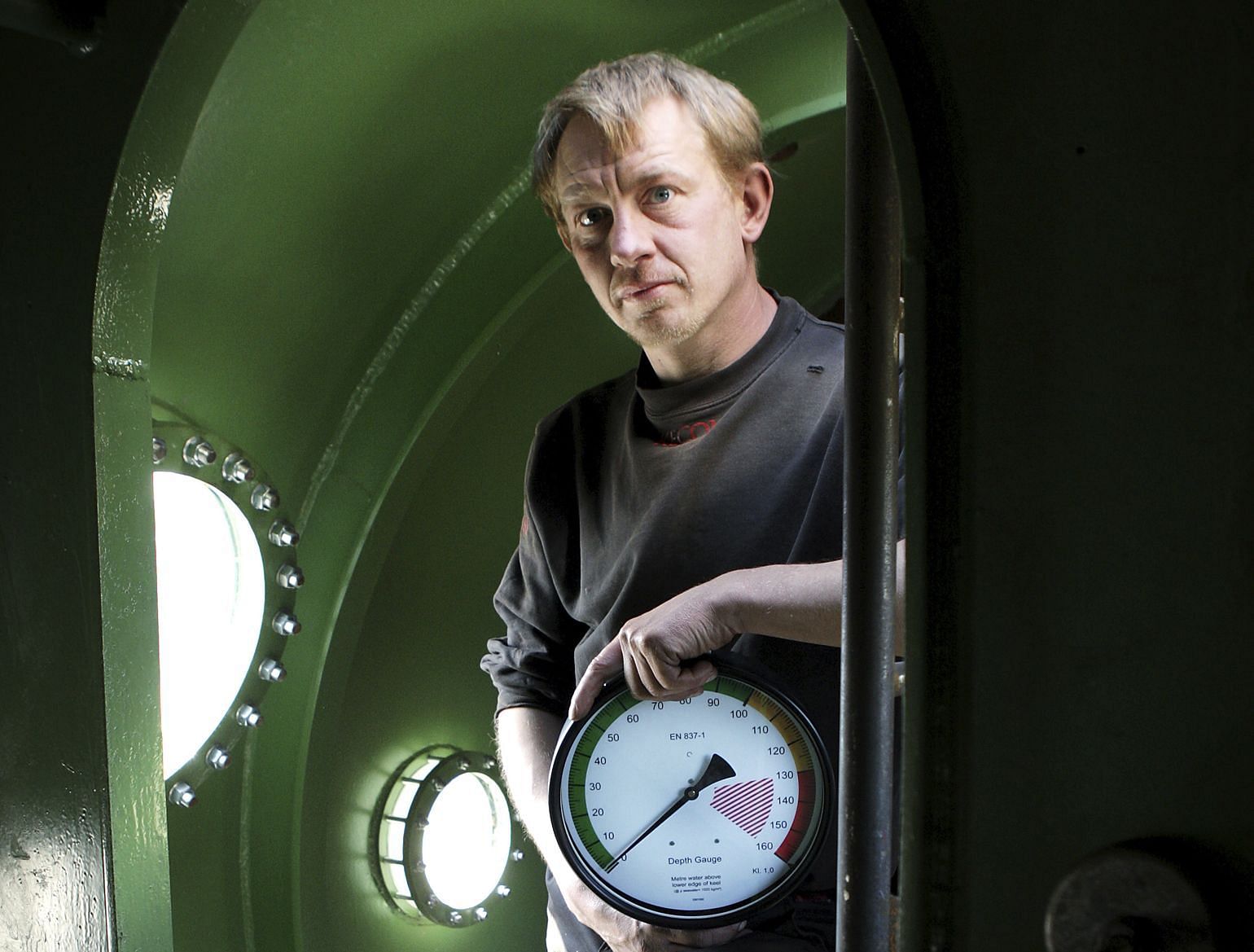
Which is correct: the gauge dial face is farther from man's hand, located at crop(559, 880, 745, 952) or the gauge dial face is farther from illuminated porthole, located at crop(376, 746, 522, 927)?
illuminated porthole, located at crop(376, 746, 522, 927)

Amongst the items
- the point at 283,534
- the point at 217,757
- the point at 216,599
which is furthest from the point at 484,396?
the point at 217,757

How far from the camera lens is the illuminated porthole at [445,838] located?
1.68 meters

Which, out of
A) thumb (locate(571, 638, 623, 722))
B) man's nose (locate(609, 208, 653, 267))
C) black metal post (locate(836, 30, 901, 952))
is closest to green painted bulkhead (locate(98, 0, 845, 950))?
man's nose (locate(609, 208, 653, 267))

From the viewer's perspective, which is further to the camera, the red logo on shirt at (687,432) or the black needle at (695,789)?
the red logo on shirt at (687,432)

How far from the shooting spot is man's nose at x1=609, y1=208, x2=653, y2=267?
1364 millimetres

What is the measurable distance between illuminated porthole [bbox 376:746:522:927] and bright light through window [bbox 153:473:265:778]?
0.32 metres

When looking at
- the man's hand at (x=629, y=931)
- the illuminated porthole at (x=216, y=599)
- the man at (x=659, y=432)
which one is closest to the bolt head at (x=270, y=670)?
the illuminated porthole at (x=216, y=599)

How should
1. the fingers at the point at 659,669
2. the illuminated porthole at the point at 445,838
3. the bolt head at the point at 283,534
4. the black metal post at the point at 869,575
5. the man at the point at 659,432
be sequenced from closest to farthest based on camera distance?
the black metal post at the point at 869,575 < the fingers at the point at 659,669 < the man at the point at 659,432 < the bolt head at the point at 283,534 < the illuminated porthole at the point at 445,838

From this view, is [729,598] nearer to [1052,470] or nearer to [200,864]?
[1052,470]

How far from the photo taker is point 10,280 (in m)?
0.88

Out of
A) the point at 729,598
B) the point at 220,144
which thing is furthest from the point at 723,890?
the point at 220,144

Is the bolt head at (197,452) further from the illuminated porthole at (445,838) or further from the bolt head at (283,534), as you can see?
the illuminated porthole at (445,838)

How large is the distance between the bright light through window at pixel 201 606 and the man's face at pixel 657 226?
0.52m

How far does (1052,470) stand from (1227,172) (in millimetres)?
125
